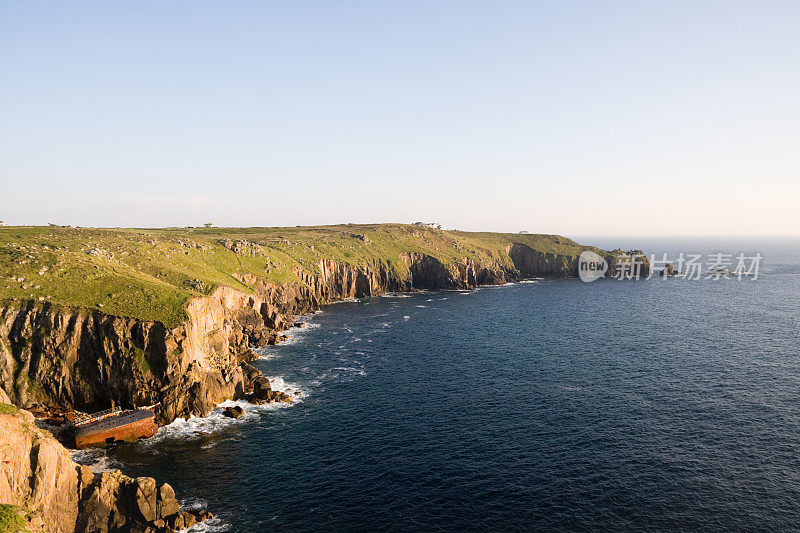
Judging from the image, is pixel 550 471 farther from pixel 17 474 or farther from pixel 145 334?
pixel 145 334

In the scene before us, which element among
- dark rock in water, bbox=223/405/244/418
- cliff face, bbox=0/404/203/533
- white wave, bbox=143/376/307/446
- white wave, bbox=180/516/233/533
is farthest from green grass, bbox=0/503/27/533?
dark rock in water, bbox=223/405/244/418


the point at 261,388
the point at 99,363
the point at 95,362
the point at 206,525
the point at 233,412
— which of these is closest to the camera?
the point at 206,525

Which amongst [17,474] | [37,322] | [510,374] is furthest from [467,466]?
[37,322]

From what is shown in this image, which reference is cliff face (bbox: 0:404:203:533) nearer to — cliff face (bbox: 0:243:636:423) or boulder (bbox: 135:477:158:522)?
boulder (bbox: 135:477:158:522)

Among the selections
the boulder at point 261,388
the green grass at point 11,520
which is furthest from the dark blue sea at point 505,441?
the green grass at point 11,520

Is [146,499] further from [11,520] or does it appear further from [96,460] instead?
[96,460]

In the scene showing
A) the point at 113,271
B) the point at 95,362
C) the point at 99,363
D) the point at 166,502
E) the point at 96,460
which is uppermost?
the point at 113,271

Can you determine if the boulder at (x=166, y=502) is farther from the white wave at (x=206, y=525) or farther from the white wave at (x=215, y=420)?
the white wave at (x=215, y=420)

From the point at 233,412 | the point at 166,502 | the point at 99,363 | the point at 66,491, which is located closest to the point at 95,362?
the point at 99,363
